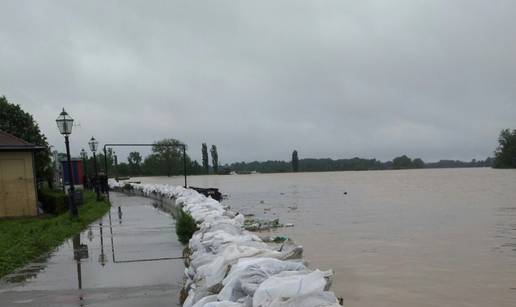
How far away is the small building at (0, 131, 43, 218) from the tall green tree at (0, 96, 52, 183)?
1090 centimetres

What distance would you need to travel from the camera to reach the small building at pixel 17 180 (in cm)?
1895

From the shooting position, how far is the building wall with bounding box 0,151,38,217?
19.0 m

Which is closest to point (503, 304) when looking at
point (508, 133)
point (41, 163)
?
point (41, 163)

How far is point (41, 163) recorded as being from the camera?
3077 cm

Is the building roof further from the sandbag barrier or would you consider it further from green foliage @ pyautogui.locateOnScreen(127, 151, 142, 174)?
green foliage @ pyautogui.locateOnScreen(127, 151, 142, 174)

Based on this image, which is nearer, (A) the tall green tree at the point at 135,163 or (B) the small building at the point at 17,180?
(B) the small building at the point at 17,180

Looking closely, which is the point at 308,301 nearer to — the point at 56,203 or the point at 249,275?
the point at 249,275

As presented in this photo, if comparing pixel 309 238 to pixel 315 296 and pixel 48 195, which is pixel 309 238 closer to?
pixel 48 195

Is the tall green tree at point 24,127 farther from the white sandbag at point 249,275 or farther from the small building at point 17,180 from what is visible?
the white sandbag at point 249,275

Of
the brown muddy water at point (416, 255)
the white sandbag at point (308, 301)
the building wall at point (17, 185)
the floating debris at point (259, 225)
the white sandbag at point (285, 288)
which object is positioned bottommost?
the brown muddy water at point (416, 255)

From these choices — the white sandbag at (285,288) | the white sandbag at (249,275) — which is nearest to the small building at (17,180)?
the white sandbag at (249,275)

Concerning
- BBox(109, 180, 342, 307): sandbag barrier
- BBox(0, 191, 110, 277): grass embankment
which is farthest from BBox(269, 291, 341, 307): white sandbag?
BBox(0, 191, 110, 277): grass embankment

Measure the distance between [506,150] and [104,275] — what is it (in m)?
95.8

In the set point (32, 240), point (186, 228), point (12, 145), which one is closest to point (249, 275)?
point (186, 228)
